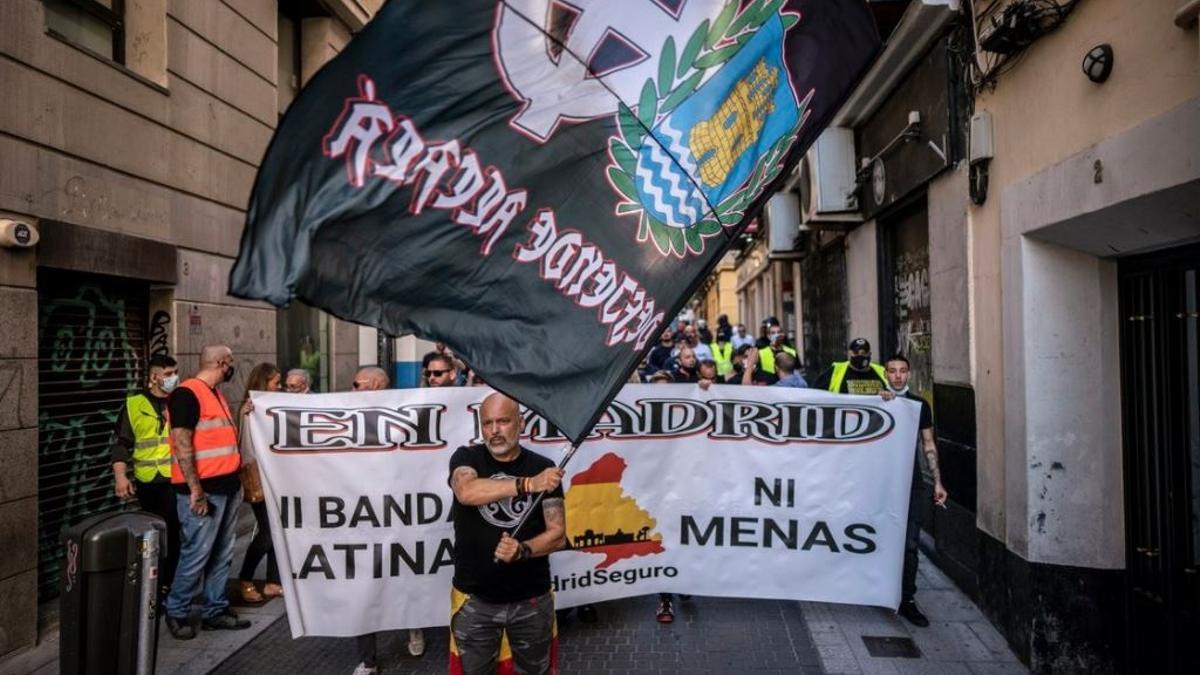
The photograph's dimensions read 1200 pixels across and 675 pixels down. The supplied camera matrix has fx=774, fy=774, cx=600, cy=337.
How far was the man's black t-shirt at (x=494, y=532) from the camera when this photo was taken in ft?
11.2

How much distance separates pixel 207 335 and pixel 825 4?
23.2ft

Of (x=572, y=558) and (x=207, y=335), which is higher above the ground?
(x=207, y=335)

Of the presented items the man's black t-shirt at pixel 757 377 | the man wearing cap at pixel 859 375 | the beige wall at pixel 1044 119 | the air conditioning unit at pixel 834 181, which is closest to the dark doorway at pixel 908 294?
the air conditioning unit at pixel 834 181

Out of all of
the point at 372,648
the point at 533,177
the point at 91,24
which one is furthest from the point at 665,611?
the point at 91,24

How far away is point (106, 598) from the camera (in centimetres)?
324

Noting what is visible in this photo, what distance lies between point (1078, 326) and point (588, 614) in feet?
12.9

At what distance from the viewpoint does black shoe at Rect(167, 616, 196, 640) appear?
5539 mm

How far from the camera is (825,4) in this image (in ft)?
11.2

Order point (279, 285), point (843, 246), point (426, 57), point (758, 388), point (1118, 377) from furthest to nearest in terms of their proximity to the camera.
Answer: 1. point (843, 246)
2. point (758, 388)
3. point (1118, 377)
4. point (426, 57)
5. point (279, 285)

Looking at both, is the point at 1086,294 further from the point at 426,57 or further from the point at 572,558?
the point at 426,57

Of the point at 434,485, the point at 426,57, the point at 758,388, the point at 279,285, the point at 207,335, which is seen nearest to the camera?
the point at 279,285

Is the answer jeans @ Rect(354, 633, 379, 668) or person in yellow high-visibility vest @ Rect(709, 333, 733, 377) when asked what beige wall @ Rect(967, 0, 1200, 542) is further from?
person in yellow high-visibility vest @ Rect(709, 333, 733, 377)

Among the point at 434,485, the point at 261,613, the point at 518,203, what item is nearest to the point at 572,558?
the point at 434,485

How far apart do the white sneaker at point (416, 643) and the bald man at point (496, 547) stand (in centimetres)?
190
